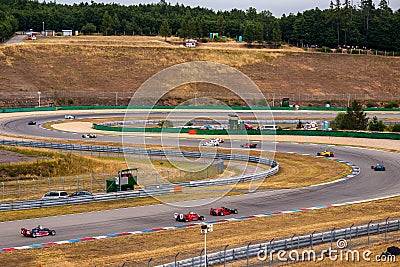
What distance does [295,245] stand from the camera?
31.1m

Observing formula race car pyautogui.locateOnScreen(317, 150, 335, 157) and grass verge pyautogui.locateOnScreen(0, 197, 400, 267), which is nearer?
grass verge pyautogui.locateOnScreen(0, 197, 400, 267)

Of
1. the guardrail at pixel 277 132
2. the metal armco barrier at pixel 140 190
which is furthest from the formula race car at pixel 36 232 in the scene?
the guardrail at pixel 277 132

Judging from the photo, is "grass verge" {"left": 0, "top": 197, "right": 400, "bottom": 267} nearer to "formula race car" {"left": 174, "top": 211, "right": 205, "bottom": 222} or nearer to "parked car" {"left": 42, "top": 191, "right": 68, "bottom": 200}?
"formula race car" {"left": 174, "top": 211, "right": 205, "bottom": 222}

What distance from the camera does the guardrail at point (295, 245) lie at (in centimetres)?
2819

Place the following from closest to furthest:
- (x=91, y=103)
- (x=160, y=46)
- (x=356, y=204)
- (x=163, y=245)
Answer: (x=163, y=245)
(x=356, y=204)
(x=91, y=103)
(x=160, y=46)

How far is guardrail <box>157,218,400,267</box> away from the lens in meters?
28.2

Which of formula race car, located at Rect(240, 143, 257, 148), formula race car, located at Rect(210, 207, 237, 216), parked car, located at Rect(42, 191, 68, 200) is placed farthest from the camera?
formula race car, located at Rect(240, 143, 257, 148)

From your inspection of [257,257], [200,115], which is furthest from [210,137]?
[257,257]

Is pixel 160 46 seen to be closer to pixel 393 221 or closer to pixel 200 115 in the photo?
pixel 200 115

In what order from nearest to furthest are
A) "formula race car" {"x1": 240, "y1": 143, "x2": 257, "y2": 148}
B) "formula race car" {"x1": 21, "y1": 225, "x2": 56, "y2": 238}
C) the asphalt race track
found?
1. "formula race car" {"x1": 21, "y1": 225, "x2": 56, "y2": 238}
2. the asphalt race track
3. "formula race car" {"x1": 240, "y1": 143, "x2": 257, "y2": 148}

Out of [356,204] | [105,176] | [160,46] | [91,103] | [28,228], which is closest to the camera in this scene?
[28,228]

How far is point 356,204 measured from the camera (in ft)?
143

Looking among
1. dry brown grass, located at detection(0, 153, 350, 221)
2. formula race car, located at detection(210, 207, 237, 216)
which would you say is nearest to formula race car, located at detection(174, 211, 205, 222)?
formula race car, located at detection(210, 207, 237, 216)

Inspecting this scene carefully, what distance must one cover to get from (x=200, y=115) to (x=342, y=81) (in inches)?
2228
